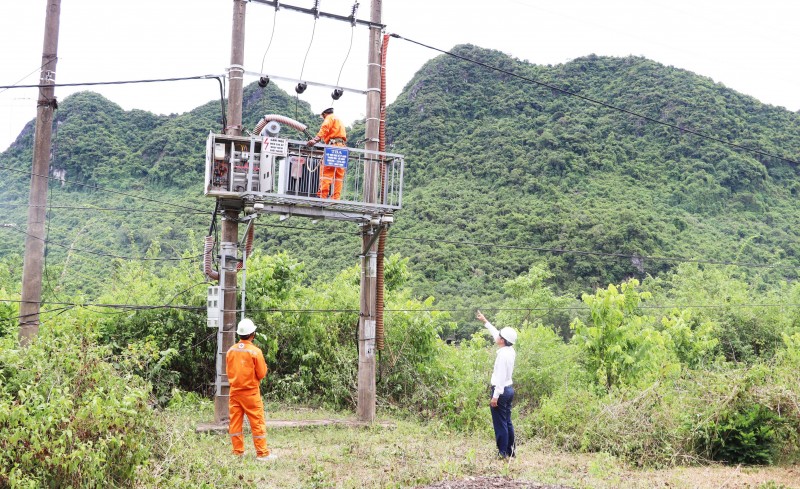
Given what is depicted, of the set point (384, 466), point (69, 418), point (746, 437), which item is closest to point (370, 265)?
point (384, 466)

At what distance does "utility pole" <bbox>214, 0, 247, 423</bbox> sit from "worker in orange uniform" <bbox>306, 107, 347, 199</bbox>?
4.99ft

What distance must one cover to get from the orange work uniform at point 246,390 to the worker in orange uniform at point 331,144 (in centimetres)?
372

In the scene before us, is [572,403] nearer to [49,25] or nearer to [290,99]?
[49,25]

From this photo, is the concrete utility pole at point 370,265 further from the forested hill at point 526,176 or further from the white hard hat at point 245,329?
the forested hill at point 526,176

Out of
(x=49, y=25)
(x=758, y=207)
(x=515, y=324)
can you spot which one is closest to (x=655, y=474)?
(x=49, y=25)

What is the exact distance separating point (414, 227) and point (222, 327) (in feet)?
84.9

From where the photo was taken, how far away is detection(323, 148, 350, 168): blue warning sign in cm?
1254

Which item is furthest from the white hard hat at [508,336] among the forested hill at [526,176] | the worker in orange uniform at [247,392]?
the forested hill at [526,176]

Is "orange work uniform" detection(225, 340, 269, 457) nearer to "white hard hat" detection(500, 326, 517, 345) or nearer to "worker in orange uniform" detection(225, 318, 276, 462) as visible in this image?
"worker in orange uniform" detection(225, 318, 276, 462)

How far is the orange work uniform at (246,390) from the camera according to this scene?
1002 centimetres

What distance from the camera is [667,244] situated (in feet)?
130

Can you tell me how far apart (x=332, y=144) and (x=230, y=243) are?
257cm

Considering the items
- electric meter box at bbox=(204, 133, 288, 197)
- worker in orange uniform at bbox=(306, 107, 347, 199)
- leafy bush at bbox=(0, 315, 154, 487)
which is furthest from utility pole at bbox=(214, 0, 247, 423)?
leafy bush at bbox=(0, 315, 154, 487)

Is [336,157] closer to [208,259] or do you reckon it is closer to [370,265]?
[370,265]
